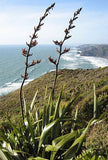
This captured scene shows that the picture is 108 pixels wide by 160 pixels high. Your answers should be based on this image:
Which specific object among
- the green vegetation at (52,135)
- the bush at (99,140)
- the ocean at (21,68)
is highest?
the green vegetation at (52,135)

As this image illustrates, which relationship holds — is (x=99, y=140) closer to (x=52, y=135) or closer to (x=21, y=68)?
(x=52, y=135)

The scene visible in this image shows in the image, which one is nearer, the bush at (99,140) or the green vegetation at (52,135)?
the green vegetation at (52,135)

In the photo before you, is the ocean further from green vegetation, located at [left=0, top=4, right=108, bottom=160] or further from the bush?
green vegetation, located at [left=0, top=4, right=108, bottom=160]

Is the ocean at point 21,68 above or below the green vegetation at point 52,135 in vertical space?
below

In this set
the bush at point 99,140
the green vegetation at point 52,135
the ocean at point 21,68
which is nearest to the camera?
the green vegetation at point 52,135

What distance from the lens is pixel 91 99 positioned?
664 centimetres

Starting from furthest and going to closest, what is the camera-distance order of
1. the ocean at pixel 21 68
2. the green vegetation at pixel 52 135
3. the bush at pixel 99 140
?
the ocean at pixel 21 68 → the bush at pixel 99 140 → the green vegetation at pixel 52 135

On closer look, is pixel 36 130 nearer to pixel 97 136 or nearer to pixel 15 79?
pixel 97 136

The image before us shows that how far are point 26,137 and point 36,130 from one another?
0.86ft

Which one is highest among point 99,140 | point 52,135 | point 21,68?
point 52,135

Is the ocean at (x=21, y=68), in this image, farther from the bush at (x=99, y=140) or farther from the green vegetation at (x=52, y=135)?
the green vegetation at (x=52, y=135)

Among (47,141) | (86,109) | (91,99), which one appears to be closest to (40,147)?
(47,141)

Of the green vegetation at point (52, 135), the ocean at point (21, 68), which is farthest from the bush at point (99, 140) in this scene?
the ocean at point (21, 68)

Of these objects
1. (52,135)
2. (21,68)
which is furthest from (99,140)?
(21,68)
